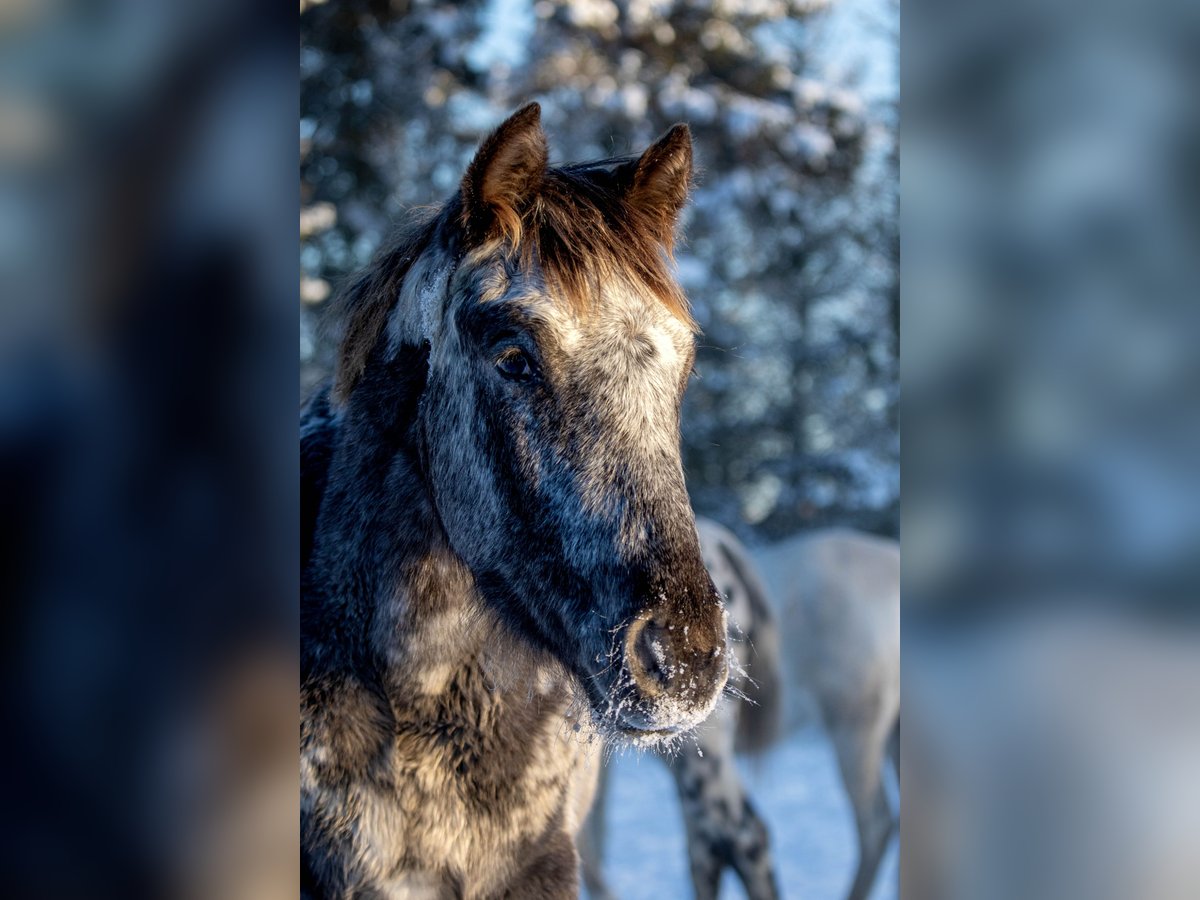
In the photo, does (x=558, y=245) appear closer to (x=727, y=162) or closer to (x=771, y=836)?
(x=727, y=162)

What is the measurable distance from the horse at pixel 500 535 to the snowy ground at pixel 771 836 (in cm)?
48

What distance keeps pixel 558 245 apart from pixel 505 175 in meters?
0.10

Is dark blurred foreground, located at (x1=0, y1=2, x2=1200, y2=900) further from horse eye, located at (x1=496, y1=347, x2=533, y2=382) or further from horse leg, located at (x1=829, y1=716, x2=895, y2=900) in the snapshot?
horse leg, located at (x1=829, y1=716, x2=895, y2=900)

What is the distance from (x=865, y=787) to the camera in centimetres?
167
